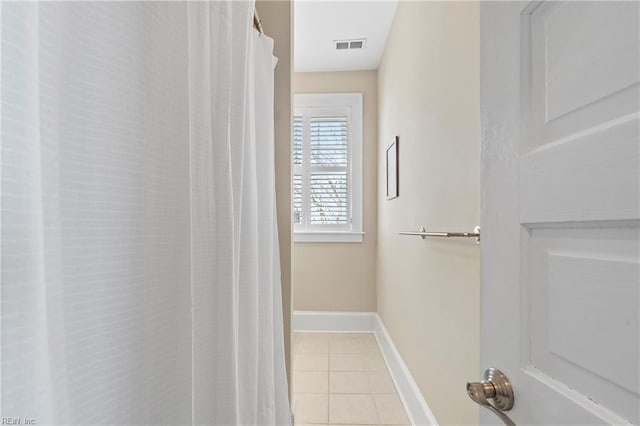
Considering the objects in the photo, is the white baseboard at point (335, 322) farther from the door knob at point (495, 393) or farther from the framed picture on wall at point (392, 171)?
the door knob at point (495, 393)

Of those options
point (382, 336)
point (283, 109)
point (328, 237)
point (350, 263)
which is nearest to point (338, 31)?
point (283, 109)

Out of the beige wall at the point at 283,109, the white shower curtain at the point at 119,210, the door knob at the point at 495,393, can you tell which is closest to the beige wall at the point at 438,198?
the door knob at the point at 495,393

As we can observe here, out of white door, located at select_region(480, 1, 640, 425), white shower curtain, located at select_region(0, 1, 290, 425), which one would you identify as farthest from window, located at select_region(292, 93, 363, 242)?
white door, located at select_region(480, 1, 640, 425)

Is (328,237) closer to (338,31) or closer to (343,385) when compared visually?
(343,385)

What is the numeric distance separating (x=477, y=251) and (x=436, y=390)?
0.76 metres

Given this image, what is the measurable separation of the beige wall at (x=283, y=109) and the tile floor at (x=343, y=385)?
45cm

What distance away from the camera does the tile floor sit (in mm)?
1803

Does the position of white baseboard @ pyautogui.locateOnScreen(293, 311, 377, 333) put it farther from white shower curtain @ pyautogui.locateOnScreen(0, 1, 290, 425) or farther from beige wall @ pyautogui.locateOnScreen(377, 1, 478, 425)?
white shower curtain @ pyautogui.locateOnScreen(0, 1, 290, 425)

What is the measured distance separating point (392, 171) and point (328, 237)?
3.56 ft

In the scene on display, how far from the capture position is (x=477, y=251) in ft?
3.50

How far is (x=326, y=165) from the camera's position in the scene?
10.8ft

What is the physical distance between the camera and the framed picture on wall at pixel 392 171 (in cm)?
231

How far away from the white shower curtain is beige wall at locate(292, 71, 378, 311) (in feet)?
8.16

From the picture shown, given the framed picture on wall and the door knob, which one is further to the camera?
the framed picture on wall
